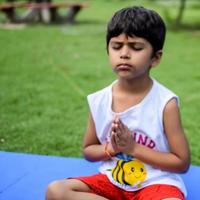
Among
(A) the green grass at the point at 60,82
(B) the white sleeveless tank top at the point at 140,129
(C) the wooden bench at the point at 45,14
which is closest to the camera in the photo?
(B) the white sleeveless tank top at the point at 140,129

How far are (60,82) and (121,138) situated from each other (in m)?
3.42

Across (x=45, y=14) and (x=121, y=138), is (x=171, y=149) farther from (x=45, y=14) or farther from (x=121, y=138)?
(x=45, y=14)

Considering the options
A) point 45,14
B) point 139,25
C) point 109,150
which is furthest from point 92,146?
point 45,14

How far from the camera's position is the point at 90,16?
41.0ft

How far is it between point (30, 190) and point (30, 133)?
1.40 metres

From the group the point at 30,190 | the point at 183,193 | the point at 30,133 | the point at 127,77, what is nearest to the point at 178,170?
the point at 183,193

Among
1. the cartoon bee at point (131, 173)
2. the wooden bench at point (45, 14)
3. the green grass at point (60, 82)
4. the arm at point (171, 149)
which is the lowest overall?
the wooden bench at point (45, 14)

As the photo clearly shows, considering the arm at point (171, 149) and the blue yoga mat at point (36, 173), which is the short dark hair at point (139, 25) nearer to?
the arm at point (171, 149)

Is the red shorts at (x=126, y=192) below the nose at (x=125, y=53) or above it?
below

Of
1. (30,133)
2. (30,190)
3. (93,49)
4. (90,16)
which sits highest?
(30,190)

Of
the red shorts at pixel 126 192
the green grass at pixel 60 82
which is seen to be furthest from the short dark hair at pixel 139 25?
the green grass at pixel 60 82

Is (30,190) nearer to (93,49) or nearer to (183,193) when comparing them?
(183,193)

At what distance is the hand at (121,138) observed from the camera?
1684 millimetres

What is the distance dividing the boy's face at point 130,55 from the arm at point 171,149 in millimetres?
193
